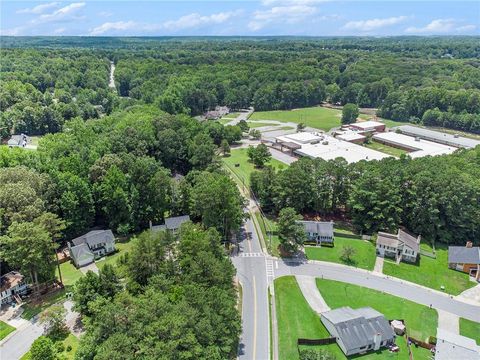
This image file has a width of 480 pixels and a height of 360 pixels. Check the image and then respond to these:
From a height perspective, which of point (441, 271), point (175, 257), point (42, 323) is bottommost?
point (441, 271)

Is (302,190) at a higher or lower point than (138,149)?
lower

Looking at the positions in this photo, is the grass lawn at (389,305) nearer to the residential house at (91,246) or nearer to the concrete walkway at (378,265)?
the concrete walkway at (378,265)

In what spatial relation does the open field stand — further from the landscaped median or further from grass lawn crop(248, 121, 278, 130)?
the landscaped median

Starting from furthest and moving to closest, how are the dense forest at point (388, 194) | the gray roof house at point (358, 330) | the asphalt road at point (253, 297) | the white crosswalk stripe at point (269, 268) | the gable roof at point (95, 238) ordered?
1. the dense forest at point (388, 194)
2. the gable roof at point (95, 238)
3. the white crosswalk stripe at point (269, 268)
4. the gray roof house at point (358, 330)
5. the asphalt road at point (253, 297)

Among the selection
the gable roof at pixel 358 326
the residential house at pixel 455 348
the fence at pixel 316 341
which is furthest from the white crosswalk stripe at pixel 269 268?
the residential house at pixel 455 348

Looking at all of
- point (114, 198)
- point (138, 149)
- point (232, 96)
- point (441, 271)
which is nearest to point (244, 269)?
point (114, 198)

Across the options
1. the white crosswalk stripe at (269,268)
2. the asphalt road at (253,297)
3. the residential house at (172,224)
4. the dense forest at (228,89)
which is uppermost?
the dense forest at (228,89)

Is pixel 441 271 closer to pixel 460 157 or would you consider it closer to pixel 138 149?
pixel 460 157
